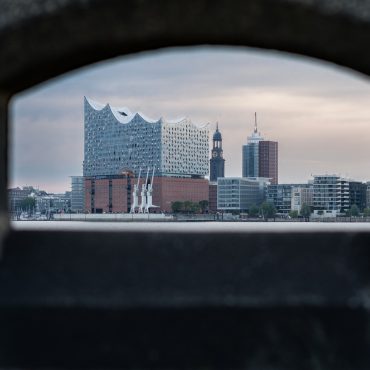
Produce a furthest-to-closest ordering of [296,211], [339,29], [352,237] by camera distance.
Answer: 1. [296,211]
2. [352,237]
3. [339,29]

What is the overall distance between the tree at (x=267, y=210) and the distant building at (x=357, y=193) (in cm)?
1391

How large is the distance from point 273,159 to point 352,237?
17918cm

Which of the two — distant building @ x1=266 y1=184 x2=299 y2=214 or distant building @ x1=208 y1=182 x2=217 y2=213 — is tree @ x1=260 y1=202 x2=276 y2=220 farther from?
distant building @ x1=208 y1=182 x2=217 y2=213

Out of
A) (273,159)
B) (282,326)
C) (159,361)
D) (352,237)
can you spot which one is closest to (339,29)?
(352,237)

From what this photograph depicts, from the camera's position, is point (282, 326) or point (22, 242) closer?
point (282, 326)

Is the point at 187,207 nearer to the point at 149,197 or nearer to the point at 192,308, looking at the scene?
the point at 149,197

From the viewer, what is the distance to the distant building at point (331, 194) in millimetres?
152625

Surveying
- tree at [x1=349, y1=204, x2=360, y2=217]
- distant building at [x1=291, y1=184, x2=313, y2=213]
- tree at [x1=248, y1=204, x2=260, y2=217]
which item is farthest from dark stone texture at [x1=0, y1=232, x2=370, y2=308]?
distant building at [x1=291, y1=184, x2=313, y2=213]

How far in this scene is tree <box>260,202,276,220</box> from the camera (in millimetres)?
148500

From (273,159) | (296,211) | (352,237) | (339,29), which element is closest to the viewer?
(339,29)

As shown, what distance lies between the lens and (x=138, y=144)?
154 metres

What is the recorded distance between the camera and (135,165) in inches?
6009

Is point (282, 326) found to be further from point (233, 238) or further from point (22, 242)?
point (22, 242)

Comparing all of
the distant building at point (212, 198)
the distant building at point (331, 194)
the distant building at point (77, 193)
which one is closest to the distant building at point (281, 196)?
the distant building at point (331, 194)
